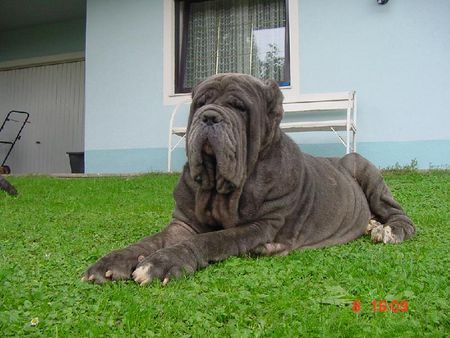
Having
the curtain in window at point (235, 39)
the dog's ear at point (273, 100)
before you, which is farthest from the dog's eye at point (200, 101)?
the curtain in window at point (235, 39)

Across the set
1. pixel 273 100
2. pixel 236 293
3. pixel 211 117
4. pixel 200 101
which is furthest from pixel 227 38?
pixel 236 293

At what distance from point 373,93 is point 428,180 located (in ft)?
7.94

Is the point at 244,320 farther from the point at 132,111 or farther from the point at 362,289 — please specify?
the point at 132,111

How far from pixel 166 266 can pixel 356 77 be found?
7621mm

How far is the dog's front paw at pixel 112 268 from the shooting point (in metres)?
2.68

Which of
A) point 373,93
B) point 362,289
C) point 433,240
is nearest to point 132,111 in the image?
point 373,93

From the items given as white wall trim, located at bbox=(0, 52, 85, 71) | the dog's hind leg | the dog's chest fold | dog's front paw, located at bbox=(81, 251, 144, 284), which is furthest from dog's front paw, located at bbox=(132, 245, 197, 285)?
white wall trim, located at bbox=(0, 52, 85, 71)

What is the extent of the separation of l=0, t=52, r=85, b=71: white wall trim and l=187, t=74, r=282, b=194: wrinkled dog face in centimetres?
1268

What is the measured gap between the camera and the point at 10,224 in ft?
15.8

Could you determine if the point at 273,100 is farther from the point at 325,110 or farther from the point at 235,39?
the point at 235,39

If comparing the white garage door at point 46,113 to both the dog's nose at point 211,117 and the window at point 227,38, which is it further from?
the dog's nose at point 211,117

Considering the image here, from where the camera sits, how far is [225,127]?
9.95 ft

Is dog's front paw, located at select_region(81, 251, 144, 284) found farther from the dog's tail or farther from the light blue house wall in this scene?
the light blue house wall

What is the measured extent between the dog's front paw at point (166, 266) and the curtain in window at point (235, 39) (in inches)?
311
